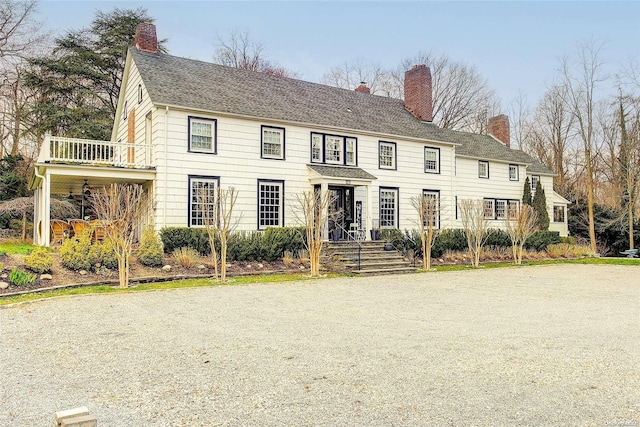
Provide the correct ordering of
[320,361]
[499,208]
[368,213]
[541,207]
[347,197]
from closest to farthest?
[320,361] → [368,213] → [347,197] → [499,208] → [541,207]

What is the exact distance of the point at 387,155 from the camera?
2084 cm

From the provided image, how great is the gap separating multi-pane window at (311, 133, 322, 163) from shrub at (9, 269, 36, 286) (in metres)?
10.7

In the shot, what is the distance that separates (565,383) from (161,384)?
390 cm

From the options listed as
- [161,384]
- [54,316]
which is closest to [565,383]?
[161,384]

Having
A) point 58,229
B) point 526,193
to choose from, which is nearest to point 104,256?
point 58,229

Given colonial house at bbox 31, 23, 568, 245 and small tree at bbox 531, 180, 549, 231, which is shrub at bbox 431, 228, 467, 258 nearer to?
colonial house at bbox 31, 23, 568, 245

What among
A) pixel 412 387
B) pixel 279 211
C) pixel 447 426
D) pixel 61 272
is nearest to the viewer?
pixel 447 426

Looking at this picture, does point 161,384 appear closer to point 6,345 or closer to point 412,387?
point 412,387

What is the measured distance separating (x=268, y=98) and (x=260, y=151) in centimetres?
278

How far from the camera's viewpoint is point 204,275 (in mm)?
13539

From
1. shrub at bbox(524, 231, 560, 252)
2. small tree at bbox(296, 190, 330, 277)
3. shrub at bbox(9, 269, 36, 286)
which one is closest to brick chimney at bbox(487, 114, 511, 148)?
shrub at bbox(524, 231, 560, 252)

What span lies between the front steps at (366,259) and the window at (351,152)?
3612 mm

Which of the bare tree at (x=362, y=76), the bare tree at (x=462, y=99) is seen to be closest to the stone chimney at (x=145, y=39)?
the bare tree at (x=362, y=76)

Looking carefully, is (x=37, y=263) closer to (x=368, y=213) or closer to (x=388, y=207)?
(x=368, y=213)
